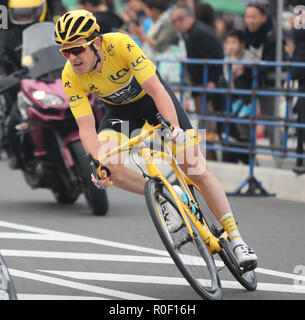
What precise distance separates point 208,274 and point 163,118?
103 centimetres

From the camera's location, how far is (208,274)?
6379 millimetres

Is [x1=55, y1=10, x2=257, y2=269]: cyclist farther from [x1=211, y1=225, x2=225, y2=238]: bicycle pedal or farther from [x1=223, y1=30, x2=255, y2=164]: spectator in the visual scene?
Result: [x1=223, y1=30, x2=255, y2=164]: spectator

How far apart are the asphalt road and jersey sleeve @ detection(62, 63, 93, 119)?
1.19 metres

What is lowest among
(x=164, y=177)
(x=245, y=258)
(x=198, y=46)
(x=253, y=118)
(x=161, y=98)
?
(x=253, y=118)

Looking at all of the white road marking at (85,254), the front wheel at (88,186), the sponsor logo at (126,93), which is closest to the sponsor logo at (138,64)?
the sponsor logo at (126,93)

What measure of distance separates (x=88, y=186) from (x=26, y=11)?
263 centimetres

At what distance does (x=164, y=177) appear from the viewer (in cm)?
657

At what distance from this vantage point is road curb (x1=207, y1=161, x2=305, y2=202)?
39.8ft

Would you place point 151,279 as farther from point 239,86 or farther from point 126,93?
point 239,86

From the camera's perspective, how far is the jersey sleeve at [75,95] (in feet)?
23.1

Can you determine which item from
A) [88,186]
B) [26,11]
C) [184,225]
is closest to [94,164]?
[184,225]

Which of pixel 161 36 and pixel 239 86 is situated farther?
pixel 161 36

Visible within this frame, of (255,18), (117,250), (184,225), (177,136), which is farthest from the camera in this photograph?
(255,18)

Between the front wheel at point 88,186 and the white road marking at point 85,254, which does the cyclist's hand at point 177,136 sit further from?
the front wheel at point 88,186
